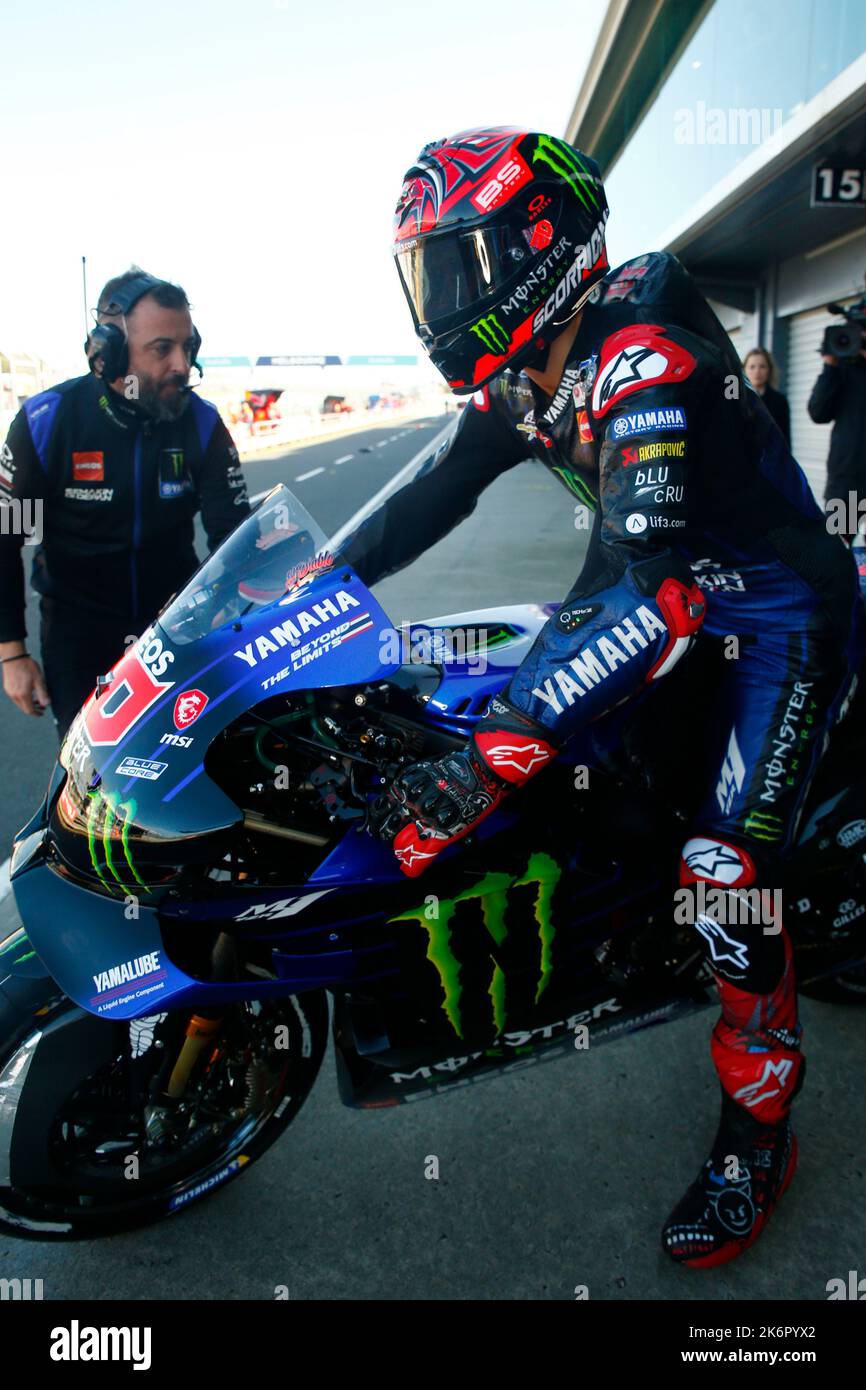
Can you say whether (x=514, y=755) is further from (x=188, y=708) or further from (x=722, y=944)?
(x=722, y=944)

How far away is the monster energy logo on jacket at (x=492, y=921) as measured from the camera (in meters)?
1.96

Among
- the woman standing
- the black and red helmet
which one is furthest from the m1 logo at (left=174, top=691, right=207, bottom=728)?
the woman standing

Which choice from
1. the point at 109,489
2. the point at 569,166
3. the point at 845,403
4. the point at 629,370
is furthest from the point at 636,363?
the point at 845,403

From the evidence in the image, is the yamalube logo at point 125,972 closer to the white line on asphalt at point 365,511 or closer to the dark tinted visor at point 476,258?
the white line on asphalt at point 365,511

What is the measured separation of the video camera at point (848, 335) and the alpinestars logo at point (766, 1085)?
4.41m

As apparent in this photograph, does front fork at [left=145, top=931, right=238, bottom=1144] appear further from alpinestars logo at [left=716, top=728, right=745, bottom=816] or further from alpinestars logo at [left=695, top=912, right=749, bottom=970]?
alpinestars logo at [left=716, top=728, right=745, bottom=816]

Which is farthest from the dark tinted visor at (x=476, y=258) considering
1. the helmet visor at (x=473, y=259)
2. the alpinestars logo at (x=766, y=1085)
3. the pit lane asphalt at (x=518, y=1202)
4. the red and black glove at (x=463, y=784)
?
the pit lane asphalt at (x=518, y=1202)

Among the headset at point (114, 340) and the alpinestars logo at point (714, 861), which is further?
the headset at point (114, 340)

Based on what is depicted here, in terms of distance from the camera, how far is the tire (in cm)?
194

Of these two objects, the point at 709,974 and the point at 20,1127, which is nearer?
the point at 20,1127

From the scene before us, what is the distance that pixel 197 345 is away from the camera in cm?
325
